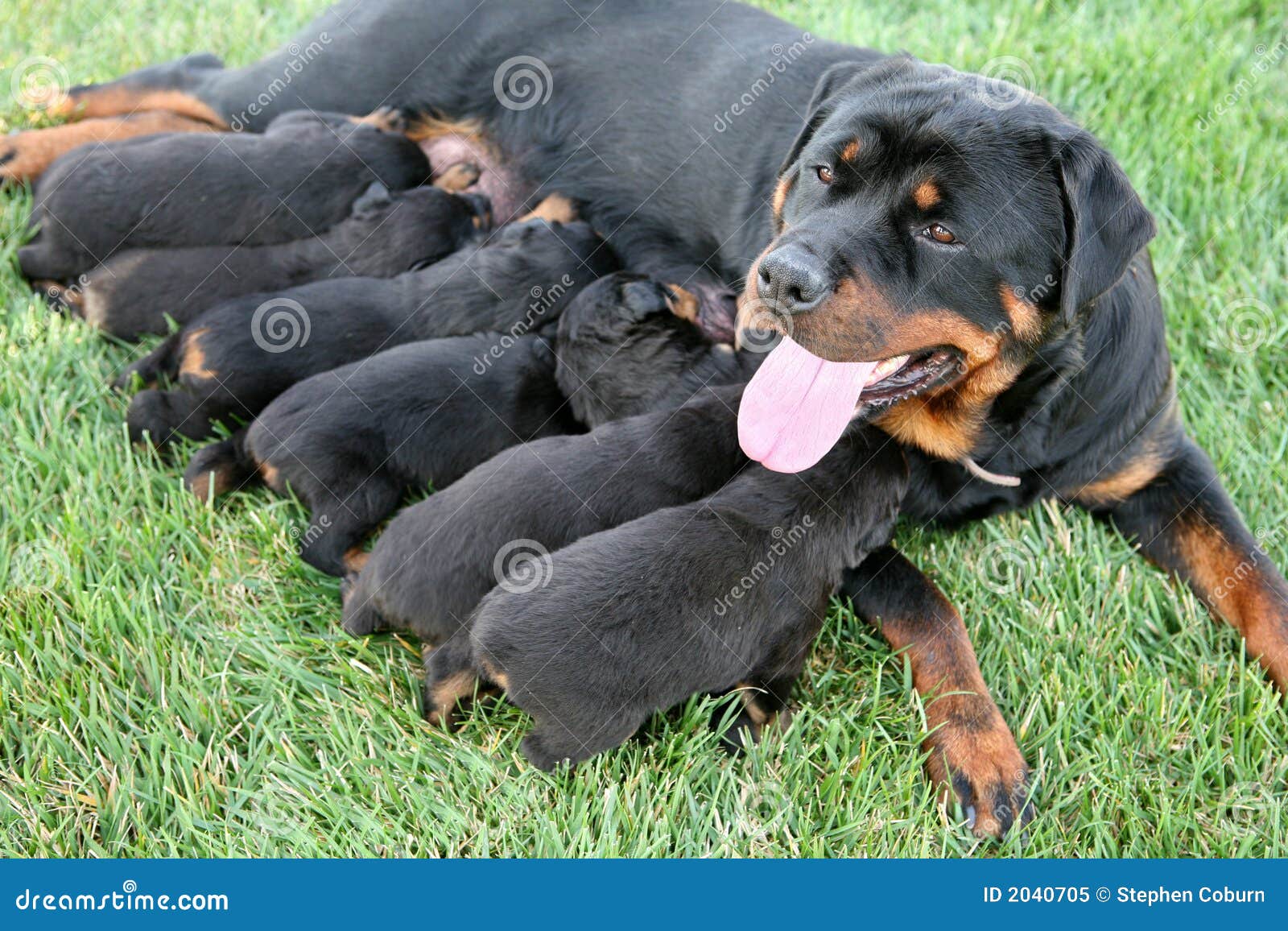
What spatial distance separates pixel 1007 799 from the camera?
2357 mm

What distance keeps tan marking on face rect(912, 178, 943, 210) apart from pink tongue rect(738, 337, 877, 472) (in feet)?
1.17

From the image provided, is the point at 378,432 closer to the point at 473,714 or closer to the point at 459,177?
the point at 473,714

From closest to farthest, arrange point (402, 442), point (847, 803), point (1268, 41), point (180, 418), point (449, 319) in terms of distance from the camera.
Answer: point (847, 803), point (402, 442), point (180, 418), point (449, 319), point (1268, 41)

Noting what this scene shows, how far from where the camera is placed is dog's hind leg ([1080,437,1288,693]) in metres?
2.67

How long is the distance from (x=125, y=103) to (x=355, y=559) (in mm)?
2441

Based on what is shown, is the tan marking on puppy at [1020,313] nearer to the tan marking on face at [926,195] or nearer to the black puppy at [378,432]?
the tan marking on face at [926,195]

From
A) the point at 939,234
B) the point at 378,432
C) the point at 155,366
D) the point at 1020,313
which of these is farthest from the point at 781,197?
the point at 155,366

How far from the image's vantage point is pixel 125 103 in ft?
14.0

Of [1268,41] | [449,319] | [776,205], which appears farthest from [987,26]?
[449,319]

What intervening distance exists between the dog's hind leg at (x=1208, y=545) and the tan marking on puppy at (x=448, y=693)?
1660mm

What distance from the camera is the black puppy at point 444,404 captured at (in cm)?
283

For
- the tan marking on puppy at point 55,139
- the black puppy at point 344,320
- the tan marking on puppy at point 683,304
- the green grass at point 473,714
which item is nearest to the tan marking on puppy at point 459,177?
the black puppy at point 344,320
